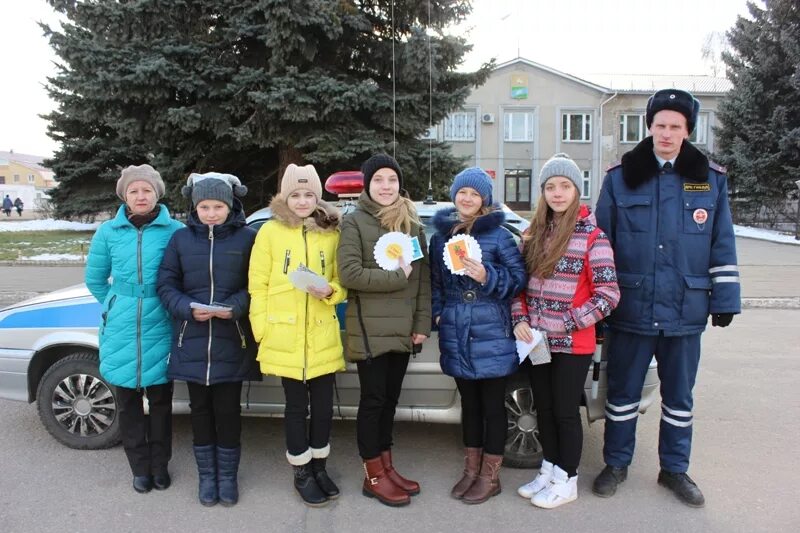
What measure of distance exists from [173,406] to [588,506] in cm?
256

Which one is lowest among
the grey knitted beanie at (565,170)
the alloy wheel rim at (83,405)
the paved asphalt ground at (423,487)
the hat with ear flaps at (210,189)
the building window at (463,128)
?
the paved asphalt ground at (423,487)

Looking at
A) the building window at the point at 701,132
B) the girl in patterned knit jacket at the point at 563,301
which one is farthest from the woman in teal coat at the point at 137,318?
the building window at the point at 701,132

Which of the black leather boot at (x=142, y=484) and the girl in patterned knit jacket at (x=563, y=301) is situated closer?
the girl in patterned knit jacket at (x=563, y=301)

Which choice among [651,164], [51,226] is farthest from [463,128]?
[651,164]

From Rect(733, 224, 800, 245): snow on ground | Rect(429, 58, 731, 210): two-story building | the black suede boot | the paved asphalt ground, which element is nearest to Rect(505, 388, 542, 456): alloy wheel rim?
the paved asphalt ground

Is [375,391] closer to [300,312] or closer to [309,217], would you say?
[300,312]

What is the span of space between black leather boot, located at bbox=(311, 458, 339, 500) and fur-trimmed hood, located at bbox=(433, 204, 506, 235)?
1454 mm

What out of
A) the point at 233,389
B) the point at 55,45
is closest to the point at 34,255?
the point at 55,45

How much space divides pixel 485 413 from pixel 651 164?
1.64 meters

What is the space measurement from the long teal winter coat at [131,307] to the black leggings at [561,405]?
6.85 ft

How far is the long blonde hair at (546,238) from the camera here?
3027 mm

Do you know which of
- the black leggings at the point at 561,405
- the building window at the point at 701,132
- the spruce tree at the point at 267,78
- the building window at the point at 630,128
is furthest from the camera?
the building window at the point at 701,132

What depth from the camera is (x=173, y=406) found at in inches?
148

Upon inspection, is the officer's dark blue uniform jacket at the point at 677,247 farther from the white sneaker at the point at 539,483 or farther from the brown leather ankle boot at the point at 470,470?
the brown leather ankle boot at the point at 470,470
